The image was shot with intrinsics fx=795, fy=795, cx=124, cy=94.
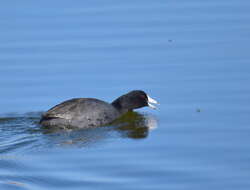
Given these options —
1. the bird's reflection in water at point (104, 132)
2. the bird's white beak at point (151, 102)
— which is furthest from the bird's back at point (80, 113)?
the bird's white beak at point (151, 102)

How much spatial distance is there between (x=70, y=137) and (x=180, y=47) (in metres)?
3.35

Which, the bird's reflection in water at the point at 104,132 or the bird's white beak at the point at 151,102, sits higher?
the bird's white beak at the point at 151,102

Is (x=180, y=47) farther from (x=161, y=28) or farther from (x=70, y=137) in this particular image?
(x=70, y=137)

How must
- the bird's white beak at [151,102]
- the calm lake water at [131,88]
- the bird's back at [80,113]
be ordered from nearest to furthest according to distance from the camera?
the calm lake water at [131,88]
the bird's back at [80,113]
the bird's white beak at [151,102]

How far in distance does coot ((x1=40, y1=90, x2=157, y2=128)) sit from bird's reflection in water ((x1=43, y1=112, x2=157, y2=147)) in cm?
10

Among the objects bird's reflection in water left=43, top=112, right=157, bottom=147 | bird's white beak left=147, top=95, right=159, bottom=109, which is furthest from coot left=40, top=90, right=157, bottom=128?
bird's reflection in water left=43, top=112, right=157, bottom=147

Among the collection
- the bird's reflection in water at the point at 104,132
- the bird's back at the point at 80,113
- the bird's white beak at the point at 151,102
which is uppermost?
the bird's white beak at the point at 151,102

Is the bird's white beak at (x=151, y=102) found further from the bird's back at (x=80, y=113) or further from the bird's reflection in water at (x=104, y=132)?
the bird's back at (x=80, y=113)

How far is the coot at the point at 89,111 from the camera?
1057 centimetres

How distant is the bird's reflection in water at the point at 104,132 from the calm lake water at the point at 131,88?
2 centimetres

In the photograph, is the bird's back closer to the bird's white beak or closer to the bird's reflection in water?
the bird's reflection in water

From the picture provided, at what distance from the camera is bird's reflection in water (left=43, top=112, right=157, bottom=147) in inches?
396

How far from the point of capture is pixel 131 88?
1174 cm

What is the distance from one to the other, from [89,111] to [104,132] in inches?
16.1
